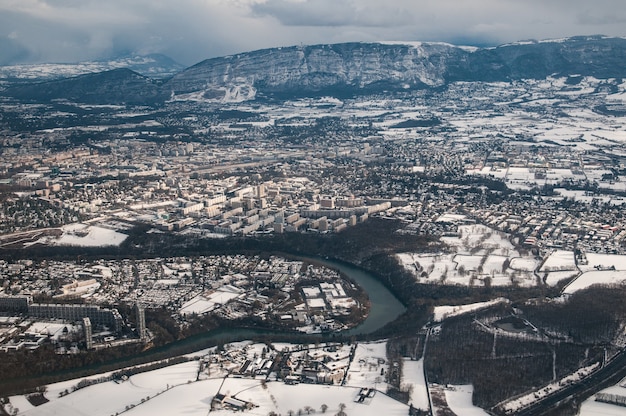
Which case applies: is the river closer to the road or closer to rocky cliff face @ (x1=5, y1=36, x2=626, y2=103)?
the road

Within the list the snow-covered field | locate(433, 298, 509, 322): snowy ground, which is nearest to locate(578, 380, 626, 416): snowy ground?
locate(433, 298, 509, 322): snowy ground

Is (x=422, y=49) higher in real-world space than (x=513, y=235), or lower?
higher

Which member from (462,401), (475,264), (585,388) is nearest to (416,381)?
(462,401)

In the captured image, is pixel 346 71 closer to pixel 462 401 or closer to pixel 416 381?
pixel 416 381

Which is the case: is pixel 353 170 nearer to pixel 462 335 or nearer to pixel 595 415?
pixel 462 335

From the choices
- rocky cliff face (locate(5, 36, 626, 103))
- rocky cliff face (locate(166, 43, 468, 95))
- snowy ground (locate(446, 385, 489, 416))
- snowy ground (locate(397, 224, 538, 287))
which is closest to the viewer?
snowy ground (locate(446, 385, 489, 416))

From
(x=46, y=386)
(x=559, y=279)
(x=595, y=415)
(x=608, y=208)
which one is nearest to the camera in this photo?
(x=595, y=415)

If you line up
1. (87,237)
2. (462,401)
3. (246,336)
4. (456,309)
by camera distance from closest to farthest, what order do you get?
(462,401) < (246,336) < (456,309) < (87,237)

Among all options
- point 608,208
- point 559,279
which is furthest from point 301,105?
point 559,279
